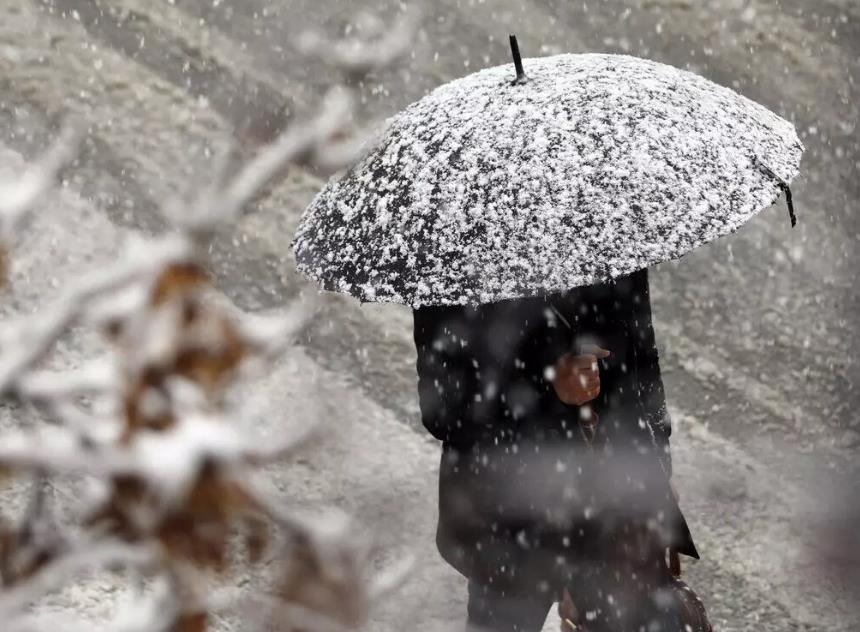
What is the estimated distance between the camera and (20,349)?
110cm

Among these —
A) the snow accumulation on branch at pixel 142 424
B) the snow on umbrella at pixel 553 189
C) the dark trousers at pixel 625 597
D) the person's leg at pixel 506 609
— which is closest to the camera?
the snow accumulation on branch at pixel 142 424

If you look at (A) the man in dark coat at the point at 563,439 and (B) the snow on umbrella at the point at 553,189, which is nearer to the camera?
(B) the snow on umbrella at the point at 553,189

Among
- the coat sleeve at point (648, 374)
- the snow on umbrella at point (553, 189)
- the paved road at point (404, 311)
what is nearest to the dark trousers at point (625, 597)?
the coat sleeve at point (648, 374)

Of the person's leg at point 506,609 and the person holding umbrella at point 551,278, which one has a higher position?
the person holding umbrella at point 551,278

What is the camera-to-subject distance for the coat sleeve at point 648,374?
2062mm

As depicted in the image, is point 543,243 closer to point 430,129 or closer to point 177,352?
point 430,129

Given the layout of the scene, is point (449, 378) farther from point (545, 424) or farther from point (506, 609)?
point (506, 609)

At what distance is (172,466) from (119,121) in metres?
4.80

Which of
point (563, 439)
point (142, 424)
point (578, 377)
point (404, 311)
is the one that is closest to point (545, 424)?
point (563, 439)

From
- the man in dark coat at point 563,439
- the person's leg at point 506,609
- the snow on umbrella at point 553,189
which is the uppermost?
the snow on umbrella at point 553,189

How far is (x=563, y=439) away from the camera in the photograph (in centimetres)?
202

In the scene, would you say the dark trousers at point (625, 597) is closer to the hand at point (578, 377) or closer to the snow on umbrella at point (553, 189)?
the hand at point (578, 377)

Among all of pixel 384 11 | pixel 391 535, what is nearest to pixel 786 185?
pixel 391 535

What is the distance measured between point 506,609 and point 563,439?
19.7 inches
